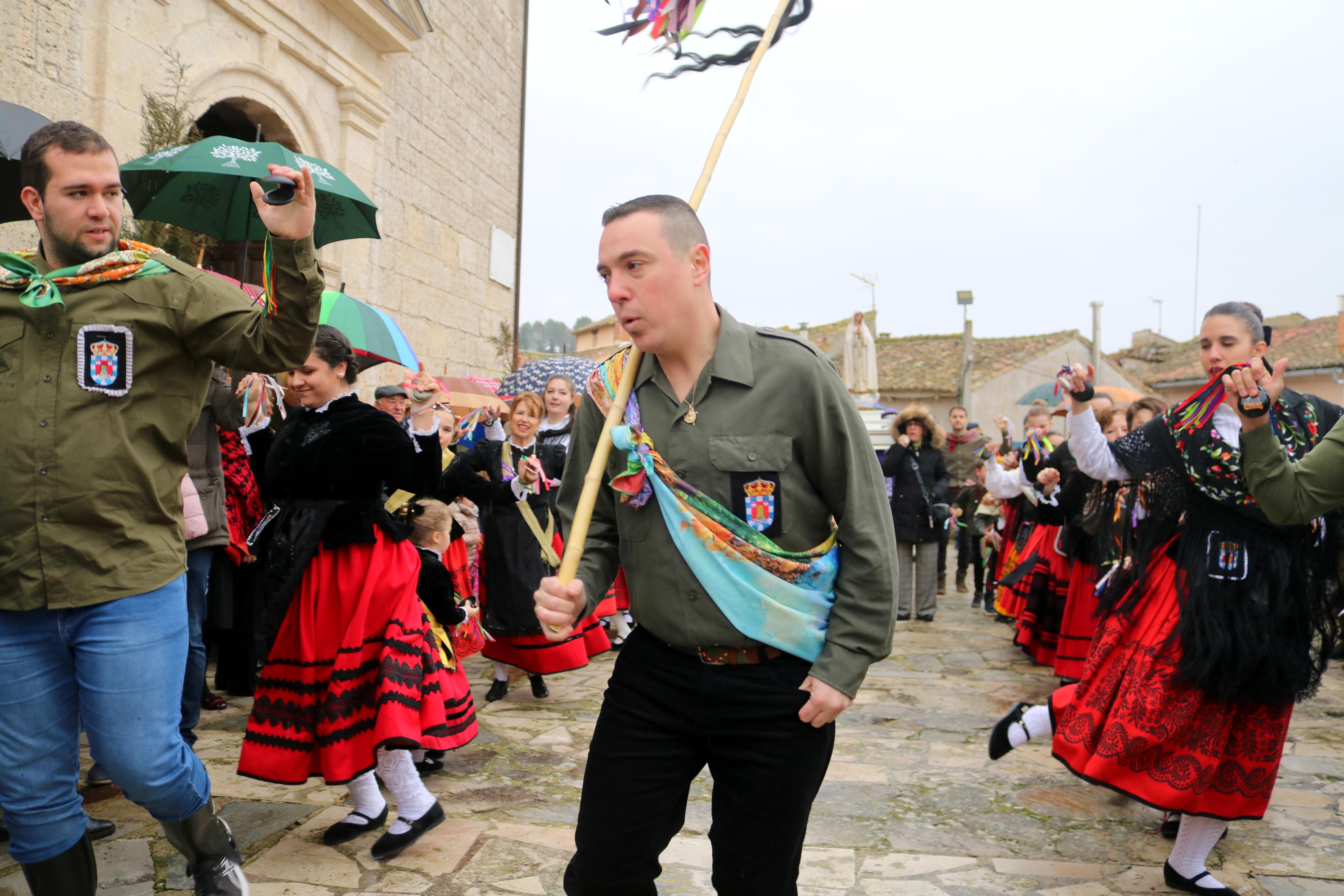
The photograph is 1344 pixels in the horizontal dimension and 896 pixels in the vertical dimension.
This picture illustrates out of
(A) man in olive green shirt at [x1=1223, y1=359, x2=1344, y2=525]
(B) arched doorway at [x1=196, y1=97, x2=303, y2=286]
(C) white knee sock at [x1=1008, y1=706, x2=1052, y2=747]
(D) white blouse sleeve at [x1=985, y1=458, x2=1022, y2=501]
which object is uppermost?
(B) arched doorway at [x1=196, y1=97, x2=303, y2=286]

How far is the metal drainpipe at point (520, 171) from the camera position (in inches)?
582

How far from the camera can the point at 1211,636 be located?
3307mm

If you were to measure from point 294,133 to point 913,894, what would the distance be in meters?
9.22

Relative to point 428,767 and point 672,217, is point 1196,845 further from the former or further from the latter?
point 428,767

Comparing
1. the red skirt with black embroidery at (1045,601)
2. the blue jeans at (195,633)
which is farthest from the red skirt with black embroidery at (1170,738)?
the blue jeans at (195,633)

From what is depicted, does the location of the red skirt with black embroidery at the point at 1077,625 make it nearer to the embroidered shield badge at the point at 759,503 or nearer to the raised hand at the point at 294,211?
the embroidered shield badge at the point at 759,503

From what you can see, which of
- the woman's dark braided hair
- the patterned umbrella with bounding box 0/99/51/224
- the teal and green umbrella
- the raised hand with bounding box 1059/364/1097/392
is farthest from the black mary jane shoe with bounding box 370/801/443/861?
the patterned umbrella with bounding box 0/99/51/224

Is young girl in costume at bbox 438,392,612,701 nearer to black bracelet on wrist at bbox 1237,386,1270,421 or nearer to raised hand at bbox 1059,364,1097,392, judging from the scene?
raised hand at bbox 1059,364,1097,392

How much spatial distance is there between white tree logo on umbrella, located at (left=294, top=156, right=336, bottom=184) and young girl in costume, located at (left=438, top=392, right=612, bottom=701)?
5.44 ft

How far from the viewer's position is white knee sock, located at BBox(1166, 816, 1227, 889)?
3.37 meters

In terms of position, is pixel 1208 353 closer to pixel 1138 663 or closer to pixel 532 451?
pixel 1138 663

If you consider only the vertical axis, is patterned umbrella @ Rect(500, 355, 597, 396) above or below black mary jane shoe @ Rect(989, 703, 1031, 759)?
above

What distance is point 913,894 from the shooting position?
3289 mm

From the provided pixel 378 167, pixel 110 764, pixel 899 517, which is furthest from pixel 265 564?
pixel 378 167
